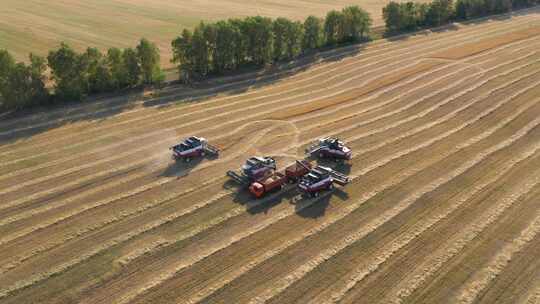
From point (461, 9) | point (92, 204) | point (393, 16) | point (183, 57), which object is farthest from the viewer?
point (461, 9)

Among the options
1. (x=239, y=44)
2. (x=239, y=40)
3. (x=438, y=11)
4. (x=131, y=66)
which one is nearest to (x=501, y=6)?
(x=438, y=11)

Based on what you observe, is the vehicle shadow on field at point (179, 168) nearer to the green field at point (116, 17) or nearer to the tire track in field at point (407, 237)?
the tire track in field at point (407, 237)

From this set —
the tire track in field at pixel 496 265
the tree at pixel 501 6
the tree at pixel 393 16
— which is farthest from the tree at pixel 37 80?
the tree at pixel 501 6

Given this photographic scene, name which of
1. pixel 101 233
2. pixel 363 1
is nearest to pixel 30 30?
pixel 101 233

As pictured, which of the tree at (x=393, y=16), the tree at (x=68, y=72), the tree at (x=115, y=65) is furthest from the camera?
the tree at (x=393, y=16)

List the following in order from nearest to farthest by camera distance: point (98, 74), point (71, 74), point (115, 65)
A: 1. point (71, 74)
2. point (98, 74)
3. point (115, 65)

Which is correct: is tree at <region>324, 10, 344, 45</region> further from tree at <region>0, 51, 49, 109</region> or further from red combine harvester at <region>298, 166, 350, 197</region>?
red combine harvester at <region>298, 166, 350, 197</region>

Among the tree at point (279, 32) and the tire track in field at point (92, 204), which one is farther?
the tree at point (279, 32)

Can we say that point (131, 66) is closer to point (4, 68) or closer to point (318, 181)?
point (4, 68)
